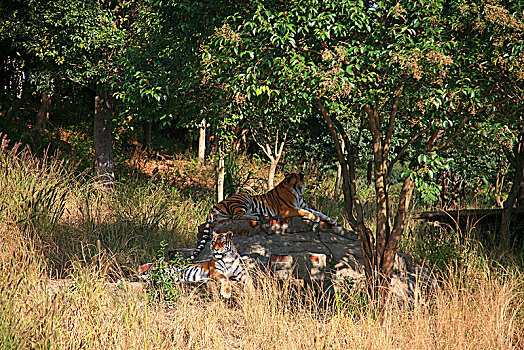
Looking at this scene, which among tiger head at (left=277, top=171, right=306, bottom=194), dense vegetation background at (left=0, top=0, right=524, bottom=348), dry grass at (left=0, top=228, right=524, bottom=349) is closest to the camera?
dry grass at (left=0, top=228, right=524, bottom=349)

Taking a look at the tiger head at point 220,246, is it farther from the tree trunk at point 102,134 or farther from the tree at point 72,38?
the tree trunk at point 102,134

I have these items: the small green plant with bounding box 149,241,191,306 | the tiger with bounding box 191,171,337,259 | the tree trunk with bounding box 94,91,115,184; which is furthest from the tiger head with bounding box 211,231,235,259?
the tree trunk with bounding box 94,91,115,184

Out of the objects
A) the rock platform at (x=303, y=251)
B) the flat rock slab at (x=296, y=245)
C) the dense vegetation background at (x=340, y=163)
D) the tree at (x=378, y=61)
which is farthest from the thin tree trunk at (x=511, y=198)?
the tree at (x=378, y=61)

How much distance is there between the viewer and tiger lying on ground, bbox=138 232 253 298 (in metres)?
5.48

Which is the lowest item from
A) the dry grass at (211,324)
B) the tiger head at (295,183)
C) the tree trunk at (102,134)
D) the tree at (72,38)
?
the dry grass at (211,324)

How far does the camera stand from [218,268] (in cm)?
550

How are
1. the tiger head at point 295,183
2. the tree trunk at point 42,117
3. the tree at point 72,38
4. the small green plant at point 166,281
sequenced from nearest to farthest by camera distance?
the small green plant at point 166,281 → the tiger head at point 295,183 → the tree at point 72,38 → the tree trunk at point 42,117

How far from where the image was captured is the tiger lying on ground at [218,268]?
18.0ft

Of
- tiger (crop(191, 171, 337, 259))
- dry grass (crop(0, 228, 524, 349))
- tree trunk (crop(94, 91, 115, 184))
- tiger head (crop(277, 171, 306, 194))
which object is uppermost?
tree trunk (crop(94, 91, 115, 184))

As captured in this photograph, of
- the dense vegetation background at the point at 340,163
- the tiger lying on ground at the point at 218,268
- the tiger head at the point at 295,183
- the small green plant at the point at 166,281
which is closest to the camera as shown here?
the dense vegetation background at the point at 340,163

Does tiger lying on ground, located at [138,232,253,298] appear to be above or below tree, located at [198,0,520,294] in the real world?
below

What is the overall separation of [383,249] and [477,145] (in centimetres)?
149

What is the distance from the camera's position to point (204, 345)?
13.8 ft

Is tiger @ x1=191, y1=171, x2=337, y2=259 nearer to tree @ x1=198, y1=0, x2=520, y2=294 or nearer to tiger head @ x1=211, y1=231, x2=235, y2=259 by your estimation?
tiger head @ x1=211, y1=231, x2=235, y2=259
